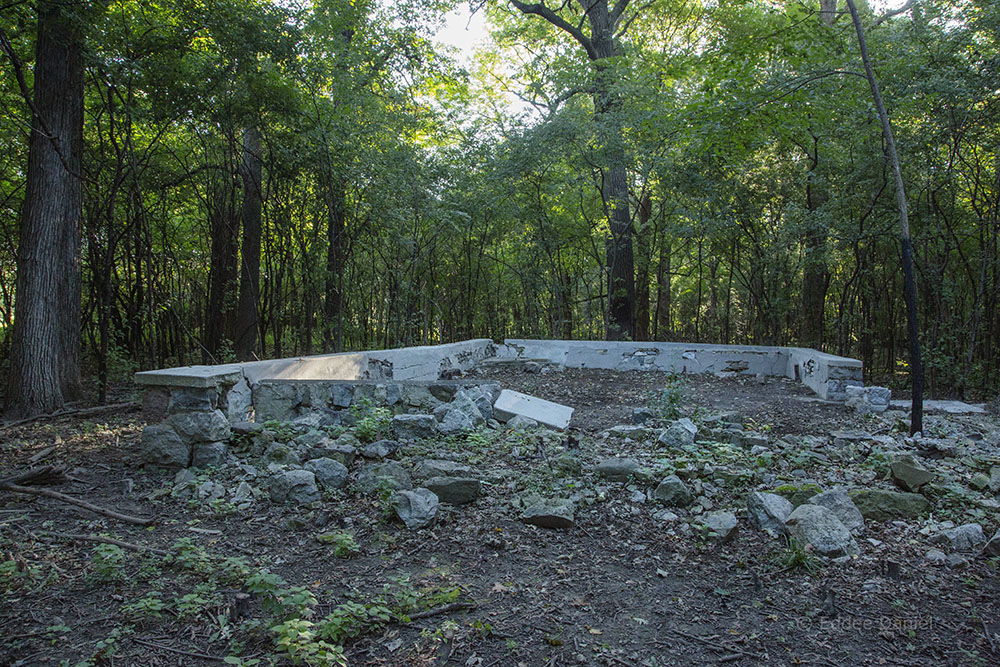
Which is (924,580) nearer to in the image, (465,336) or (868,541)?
(868,541)

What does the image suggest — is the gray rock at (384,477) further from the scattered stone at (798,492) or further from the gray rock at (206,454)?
the scattered stone at (798,492)


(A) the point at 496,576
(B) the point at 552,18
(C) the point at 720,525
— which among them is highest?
(B) the point at 552,18

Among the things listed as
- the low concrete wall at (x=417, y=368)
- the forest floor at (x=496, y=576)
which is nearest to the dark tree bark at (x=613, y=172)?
the low concrete wall at (x=417, y=368)

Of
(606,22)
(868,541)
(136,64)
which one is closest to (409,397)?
(868,541)

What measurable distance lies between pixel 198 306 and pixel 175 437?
26.7 ft

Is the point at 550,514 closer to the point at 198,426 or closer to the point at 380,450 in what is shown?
the point at 380,450

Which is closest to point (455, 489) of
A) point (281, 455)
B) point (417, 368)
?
point (281, 455)

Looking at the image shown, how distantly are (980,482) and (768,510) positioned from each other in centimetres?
129

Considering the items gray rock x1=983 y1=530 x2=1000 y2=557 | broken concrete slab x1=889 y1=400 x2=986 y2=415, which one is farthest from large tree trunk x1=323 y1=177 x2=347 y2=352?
broken concrete slab x1=889 y1=400 x2=986 y2=415

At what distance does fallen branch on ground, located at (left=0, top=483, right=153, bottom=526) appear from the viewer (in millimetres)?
A: 2518

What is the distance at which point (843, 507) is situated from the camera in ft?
8.21

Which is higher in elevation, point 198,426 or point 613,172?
point 613,172

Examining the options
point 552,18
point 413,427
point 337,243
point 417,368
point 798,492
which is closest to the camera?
point 798,492

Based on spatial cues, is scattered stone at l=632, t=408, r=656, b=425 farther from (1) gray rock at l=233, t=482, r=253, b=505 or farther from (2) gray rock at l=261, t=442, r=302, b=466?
(1) gray rock at l=233, t=482, r=253, b=505
